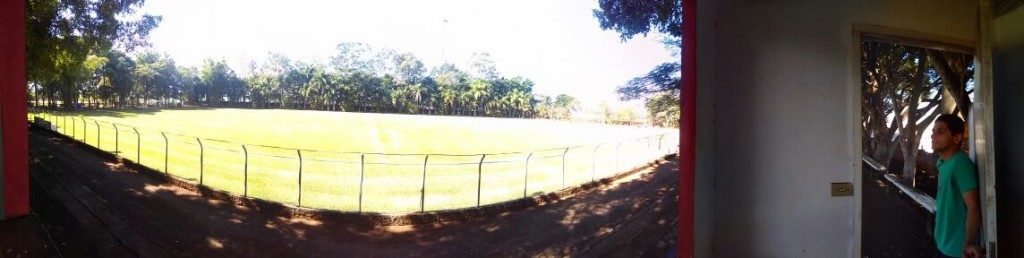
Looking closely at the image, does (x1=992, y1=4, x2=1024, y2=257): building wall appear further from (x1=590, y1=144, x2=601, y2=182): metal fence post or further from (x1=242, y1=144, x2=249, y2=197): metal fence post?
(x1=242, y1=144, x2=249, y2=197): metal fence post

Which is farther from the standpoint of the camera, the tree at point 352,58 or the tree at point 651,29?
the tree at point 651,29

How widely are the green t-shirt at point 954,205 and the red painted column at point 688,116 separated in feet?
4.63

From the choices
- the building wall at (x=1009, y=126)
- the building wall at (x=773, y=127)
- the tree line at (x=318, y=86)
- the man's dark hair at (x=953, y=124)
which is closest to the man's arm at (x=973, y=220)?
the man's dark hair at (x=953, y=124)

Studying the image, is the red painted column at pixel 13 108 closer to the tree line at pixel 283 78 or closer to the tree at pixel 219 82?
the tree line at pixel 283 78

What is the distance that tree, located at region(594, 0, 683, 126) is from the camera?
329 centimetres

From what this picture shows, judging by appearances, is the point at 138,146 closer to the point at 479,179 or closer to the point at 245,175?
the point at 245,175

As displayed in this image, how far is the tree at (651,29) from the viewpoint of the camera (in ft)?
10.8

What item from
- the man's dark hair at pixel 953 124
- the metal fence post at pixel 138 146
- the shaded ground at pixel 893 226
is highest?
the man's dark hair at pixel 953 124

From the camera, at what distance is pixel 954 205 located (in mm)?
2287

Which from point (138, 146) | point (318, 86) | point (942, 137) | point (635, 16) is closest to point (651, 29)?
point (635, 16)

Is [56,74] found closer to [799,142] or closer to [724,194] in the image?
[724,194]

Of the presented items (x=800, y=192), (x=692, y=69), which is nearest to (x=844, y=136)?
(x=800, y=192)

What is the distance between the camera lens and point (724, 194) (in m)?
2.52

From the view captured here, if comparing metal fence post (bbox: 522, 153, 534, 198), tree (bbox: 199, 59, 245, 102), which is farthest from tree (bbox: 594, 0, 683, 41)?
tree (bbox: 199, 59, 245, 102)
